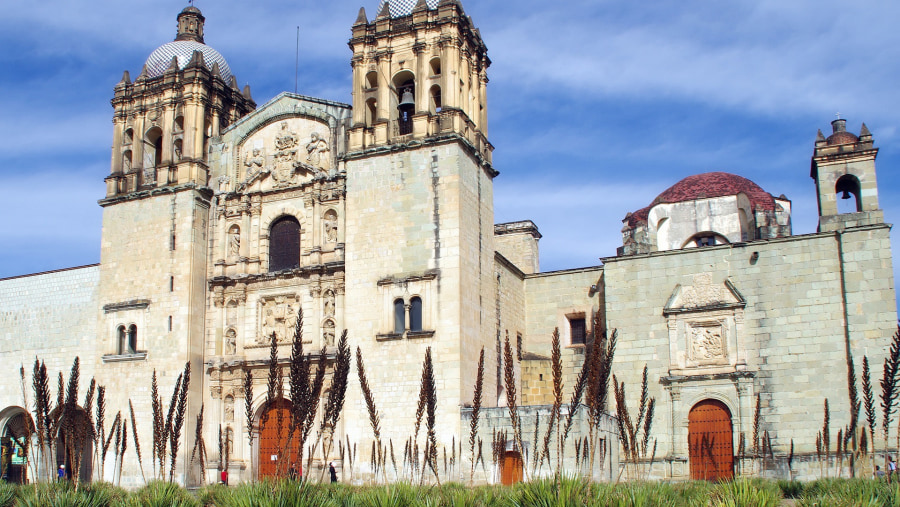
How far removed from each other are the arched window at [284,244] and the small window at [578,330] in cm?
820

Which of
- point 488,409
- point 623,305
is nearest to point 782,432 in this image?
point 623,305

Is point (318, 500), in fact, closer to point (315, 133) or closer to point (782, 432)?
point (782, 432)

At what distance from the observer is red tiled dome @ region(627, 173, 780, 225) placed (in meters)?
28.1

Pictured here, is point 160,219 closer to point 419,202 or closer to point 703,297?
point 419,202

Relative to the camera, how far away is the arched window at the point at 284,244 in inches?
1032

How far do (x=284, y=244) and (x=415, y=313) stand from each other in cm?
525

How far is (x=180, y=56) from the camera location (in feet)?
96.1

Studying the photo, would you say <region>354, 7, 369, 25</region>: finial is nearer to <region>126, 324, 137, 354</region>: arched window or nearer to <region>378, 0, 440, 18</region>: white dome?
<region>378, 0, 440, 18</region>: white dome

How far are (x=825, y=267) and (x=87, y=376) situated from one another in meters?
21.0

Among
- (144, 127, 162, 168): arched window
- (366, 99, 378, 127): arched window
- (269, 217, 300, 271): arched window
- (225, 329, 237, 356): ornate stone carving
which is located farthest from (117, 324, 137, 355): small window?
(366, 99, 378, 127): arched window

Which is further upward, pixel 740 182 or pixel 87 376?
pixel 740 182

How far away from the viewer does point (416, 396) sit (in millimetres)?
22438

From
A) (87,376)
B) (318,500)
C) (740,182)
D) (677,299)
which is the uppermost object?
(740,182)

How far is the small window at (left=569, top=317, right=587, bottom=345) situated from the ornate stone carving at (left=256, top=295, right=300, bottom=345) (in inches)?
316
